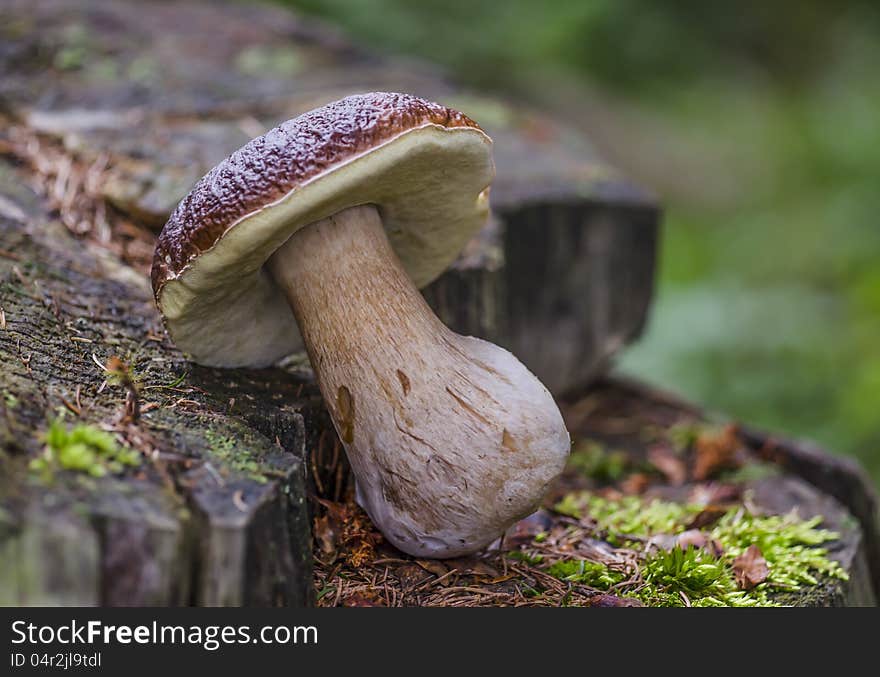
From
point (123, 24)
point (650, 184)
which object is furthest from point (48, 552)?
point (650, 184)

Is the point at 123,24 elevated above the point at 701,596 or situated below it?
above

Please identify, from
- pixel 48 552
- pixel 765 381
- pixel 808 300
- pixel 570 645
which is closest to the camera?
pixel 48 552

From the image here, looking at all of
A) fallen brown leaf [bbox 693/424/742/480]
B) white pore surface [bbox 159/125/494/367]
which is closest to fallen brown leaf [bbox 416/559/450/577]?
white pore surface [bbox 159/125/494/367]

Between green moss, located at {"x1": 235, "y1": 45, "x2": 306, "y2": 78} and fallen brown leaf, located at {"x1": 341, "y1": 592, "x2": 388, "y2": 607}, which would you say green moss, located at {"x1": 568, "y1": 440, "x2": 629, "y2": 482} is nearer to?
fallen brown leaf, located at {"x1": 341, "y1": 592, "x2": 388, "y2": 607}

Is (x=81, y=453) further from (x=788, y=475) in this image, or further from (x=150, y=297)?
(x=788, y=475)

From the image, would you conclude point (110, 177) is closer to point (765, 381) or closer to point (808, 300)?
point (765, 381)

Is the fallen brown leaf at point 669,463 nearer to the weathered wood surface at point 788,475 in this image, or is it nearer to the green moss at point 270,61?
the weathered wood surface at point 788,475

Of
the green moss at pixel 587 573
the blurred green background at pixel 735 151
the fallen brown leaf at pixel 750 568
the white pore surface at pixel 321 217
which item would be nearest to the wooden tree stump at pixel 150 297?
the white pore surface at pixel 321 217
